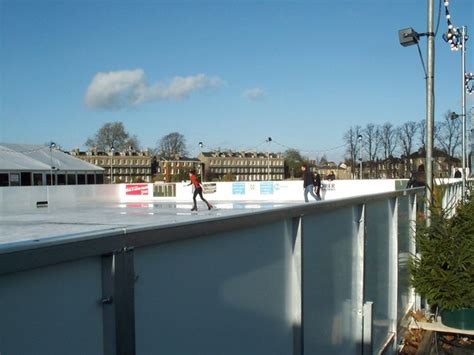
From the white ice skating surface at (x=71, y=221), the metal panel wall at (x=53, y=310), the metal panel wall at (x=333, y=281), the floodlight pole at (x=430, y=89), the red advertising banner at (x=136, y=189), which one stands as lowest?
the white ice skating surface at (x=71, y=221)

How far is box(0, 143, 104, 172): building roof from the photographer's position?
48725 mm

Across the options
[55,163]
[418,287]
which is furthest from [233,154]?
[418,287]

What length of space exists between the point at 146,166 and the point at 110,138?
48.7 ft

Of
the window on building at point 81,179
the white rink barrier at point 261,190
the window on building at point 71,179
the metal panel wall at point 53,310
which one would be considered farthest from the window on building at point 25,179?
the metal panel wall at point 53,310

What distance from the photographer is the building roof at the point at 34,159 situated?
160 feet

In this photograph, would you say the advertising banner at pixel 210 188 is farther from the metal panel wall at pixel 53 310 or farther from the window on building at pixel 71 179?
the metal panel wall at pixel 53 310

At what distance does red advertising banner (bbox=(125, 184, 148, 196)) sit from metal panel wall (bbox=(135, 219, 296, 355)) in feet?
126

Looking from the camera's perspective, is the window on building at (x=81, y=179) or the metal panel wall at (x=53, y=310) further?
the window on building at (x=81, y=179)

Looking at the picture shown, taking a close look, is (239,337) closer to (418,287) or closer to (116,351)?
(116,351)

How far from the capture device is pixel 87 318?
1.33 metres

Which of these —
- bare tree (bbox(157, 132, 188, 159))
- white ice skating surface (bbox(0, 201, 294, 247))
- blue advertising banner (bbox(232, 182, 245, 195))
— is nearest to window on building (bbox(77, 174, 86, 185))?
white ice skating surface (bbox(0, 201, 294, 247))

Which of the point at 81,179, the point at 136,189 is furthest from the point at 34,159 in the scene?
the point at 136,189

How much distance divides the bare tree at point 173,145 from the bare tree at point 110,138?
8.72m

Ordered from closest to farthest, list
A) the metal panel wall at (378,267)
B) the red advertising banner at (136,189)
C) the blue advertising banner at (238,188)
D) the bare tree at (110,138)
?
the metal panel wall at (378,267) → the blue advertising banner at (238,188) → the red advertising banner at (136,189) → the bare tree at (110,138)
